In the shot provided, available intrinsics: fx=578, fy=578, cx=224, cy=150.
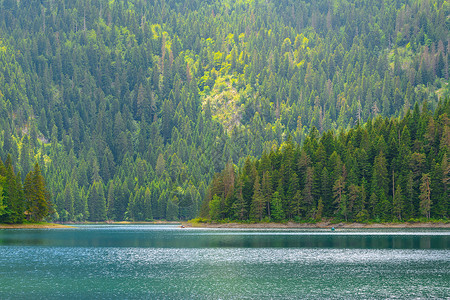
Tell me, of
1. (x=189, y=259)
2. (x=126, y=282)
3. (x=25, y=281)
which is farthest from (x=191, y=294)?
(x=189, y=259)

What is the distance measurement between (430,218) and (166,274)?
394 feet

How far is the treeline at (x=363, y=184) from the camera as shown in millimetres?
177625

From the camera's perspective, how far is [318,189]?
624 feet

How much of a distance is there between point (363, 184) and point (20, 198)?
106m

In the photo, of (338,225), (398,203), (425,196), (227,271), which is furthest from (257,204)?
(227,271)

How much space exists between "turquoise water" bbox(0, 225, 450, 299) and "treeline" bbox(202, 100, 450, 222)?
55.3m

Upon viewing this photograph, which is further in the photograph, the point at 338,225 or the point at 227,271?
the point at 338,225

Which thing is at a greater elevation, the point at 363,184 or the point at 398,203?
the point at 363,184

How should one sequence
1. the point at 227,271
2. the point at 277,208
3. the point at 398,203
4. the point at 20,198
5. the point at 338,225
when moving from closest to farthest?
the point at 227,271
the point at 20,198
the point at 398,203
the point at 338,225
the point at 277,208

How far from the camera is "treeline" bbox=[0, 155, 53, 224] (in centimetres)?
17138

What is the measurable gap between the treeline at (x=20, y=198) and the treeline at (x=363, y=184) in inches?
2425

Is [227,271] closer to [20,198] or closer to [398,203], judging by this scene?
[398,203]

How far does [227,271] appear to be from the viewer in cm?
8269

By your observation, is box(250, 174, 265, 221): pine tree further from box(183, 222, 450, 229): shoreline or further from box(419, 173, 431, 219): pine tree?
box(419, 173, 431, 219): pine tree
